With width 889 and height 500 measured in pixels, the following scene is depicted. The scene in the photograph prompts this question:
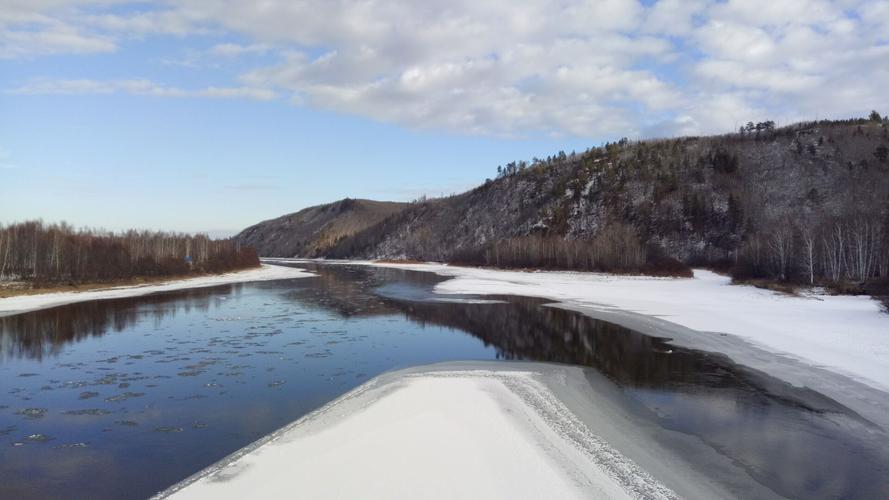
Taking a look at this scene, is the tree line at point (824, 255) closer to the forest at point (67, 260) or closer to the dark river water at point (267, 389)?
the dark river water at point (267, 389)

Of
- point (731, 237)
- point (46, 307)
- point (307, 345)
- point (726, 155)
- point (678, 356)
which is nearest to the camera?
point (678, 356)

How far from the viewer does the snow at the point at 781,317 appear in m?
16.7

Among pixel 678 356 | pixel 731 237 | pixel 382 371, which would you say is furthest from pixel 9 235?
pixel 731 237

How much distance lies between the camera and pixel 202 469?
27.7 ft

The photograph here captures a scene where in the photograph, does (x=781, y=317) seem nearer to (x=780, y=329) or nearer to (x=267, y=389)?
(x=780, y=329)

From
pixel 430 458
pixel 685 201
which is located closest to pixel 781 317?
pixel 430 458

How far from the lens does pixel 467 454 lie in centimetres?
862

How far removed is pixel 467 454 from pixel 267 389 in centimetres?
693

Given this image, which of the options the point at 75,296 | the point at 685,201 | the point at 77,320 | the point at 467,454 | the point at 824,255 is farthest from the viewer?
the point at 685,201

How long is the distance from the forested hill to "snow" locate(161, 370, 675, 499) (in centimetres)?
4910

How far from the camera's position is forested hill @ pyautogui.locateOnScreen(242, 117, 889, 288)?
78.2 m

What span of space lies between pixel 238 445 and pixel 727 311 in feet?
85.8

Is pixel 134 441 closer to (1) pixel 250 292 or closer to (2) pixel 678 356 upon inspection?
(2) pixel 678 356

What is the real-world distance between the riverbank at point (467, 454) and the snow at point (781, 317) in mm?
8170
